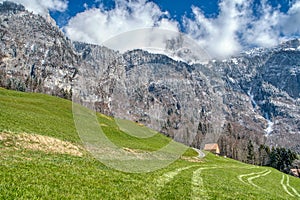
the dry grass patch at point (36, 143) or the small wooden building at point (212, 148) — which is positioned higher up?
the dry grass patch at point (36, 143)

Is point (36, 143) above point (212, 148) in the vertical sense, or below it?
above

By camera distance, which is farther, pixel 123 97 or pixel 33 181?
pixel 123 97

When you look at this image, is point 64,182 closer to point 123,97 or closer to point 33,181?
point 33,181

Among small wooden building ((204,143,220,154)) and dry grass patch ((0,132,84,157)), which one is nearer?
dry grass patch ((0,132,84,157))

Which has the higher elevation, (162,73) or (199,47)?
(199,47)

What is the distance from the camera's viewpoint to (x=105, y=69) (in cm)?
2922

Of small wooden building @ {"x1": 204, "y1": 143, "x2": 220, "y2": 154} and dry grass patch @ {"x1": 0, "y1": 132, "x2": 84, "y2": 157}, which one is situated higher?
dry grass patch @ {"x1": 0, "y1": 132, "x2": 84, "y2": 157}

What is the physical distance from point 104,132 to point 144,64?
52.1 m

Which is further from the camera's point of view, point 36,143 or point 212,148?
point 212,148

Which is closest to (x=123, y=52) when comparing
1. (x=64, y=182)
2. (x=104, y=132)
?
(x=64, y=182)

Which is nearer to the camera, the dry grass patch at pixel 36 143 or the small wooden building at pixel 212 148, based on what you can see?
the dry grass patch at pixel 36 143

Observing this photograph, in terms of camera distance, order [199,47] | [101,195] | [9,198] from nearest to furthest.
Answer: [9,198]
[101,195]
[199,47]

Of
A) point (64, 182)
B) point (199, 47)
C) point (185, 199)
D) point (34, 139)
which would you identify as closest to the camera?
point (64, 182)

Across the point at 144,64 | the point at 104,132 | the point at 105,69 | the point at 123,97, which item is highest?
the point at 144,64
